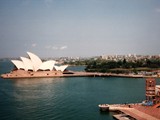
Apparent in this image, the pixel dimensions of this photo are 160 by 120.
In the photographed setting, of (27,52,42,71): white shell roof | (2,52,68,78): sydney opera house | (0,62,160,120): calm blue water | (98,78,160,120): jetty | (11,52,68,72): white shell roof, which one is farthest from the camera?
(27,52,42,71): white shell roof

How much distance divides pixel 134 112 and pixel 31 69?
39913 mm

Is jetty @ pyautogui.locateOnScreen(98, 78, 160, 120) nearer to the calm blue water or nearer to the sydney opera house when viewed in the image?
the calm blue water

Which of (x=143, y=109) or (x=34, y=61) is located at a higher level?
(x=34, y=61)

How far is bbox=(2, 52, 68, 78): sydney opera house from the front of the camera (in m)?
59.3

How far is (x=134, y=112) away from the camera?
23.0 metres

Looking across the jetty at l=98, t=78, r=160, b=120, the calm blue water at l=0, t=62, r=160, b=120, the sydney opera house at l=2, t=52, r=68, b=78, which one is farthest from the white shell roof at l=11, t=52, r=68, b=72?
the jetty at l=98, t=78, r=160, b=120

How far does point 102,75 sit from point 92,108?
115 ft

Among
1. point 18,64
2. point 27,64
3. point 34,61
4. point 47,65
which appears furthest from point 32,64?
point 47,65

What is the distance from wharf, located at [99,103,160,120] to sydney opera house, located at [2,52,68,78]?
3587cm

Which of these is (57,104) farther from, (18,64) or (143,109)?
(18,64)

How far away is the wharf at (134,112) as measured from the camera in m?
21.4

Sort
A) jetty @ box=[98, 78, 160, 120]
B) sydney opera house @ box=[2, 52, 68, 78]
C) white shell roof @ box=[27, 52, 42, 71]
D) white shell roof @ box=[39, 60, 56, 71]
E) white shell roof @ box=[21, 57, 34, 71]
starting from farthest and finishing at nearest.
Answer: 1. white shell roof @ box=[39, 60, 56, 71]
2. white shell roof @ box=[27, 52, 42, 71]
3. white shell roof @ box=[21, 57, 34, 71]
4. sydney opera house @ box=[2, 52, 68, 78]
5. jetty @ box=[98, 78, 160, 120]

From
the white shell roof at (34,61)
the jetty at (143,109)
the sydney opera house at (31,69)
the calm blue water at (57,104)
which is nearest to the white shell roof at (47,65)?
the sydney opera house at (31,69)

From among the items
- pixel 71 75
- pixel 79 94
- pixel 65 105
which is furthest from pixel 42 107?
pixel 71 75
